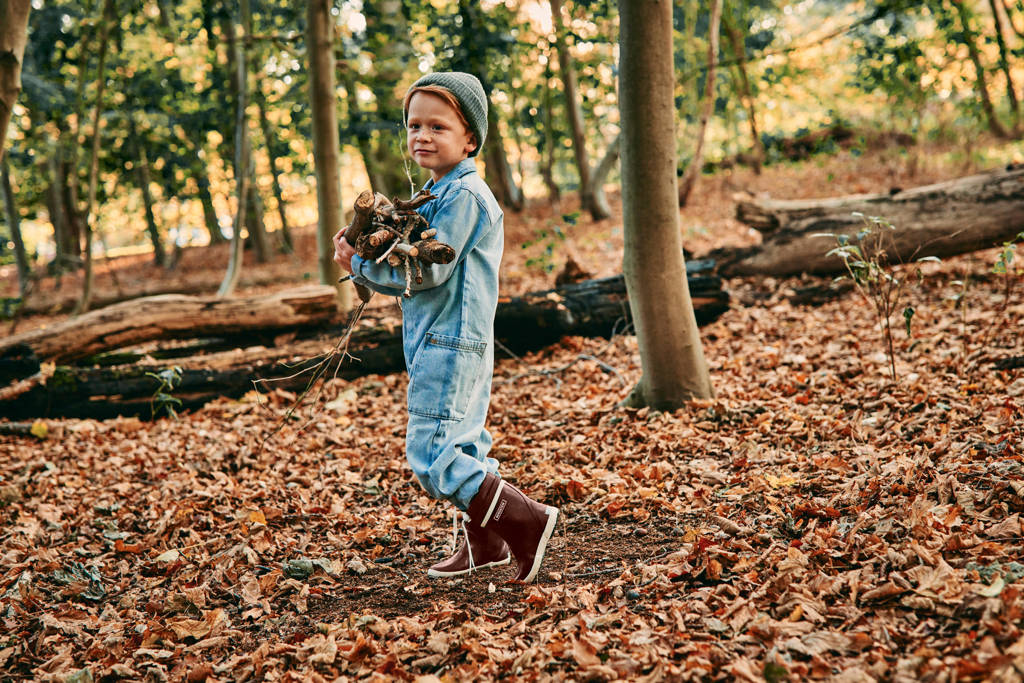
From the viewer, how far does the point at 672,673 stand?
222cm

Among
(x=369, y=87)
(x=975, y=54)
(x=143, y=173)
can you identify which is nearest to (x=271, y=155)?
(x=143, y=173)

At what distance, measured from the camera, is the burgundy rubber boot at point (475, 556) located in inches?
127

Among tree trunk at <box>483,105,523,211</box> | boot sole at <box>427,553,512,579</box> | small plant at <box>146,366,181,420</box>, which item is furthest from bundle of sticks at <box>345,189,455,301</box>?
tree trunk at <box>483,105,523,211</box>

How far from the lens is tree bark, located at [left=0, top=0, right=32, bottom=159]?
413 centimetres

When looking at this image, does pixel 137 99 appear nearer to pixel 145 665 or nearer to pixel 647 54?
pixel 647 54

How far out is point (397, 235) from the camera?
8.84 ft

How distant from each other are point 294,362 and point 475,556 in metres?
3.59

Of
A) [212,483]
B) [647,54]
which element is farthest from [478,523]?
[647,54]

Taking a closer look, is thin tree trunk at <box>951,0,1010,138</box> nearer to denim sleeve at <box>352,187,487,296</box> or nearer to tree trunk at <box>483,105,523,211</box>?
tree trunk at <box>483,105,523,211</box>

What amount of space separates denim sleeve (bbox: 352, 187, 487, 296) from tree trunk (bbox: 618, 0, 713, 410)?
2085 mm

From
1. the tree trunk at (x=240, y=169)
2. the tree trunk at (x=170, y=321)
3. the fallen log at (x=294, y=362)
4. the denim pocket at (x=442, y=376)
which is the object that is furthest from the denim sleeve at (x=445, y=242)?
the tree trunk at (x=240, y=169)

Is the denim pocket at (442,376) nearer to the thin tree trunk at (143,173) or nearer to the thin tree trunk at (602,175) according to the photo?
the thin tree trunk at (602,175)

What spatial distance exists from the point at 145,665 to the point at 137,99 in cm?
1428

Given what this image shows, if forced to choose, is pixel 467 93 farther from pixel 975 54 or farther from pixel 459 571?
pixel 975 54
